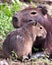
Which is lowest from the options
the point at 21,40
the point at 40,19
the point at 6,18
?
the point at 6,18

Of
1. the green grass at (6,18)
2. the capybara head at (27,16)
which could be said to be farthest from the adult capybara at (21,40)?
the green grass at (6,18)

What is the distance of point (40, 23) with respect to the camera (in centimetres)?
734

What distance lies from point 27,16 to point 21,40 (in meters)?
0.98

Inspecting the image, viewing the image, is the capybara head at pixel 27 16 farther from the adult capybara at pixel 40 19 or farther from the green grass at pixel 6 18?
the green grass at pixel 6 18

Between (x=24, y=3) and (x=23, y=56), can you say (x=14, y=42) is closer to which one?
(x=23, y=56)

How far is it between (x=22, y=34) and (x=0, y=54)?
576mm

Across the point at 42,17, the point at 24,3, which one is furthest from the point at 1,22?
the point at 24,3

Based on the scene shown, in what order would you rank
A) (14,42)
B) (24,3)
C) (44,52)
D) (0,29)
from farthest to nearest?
(24,3) < (0,29) < (44,52) < (14,42)

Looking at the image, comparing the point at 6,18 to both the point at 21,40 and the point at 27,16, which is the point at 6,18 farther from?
the point at 21,40

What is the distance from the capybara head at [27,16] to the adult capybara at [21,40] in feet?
0.92

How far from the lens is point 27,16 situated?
7.38 meters

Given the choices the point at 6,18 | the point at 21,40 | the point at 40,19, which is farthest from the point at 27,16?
the point at 6,18

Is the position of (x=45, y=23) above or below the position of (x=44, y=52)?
above

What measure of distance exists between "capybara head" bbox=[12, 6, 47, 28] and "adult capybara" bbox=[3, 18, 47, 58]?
11.1 inches
